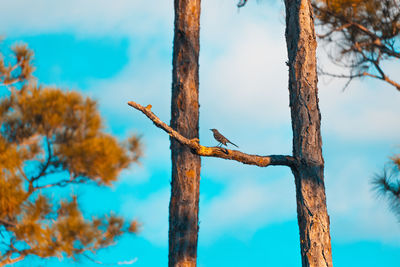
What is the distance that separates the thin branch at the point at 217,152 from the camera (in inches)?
115

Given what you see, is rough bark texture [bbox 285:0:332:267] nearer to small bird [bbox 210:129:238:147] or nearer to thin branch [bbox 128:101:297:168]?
thin branch [bbox 128:101:297:168]

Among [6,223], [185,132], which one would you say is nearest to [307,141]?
[185,132]

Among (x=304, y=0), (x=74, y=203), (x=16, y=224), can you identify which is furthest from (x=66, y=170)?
(x=304, y=0)

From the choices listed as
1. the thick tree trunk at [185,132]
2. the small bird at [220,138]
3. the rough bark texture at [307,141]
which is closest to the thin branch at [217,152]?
the rough bark texture at [307,141]

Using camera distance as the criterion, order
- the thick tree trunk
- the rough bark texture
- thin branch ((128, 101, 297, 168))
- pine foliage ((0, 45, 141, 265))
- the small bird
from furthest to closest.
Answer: pine foliage ((0, 45, 141, 265))
the thick tree trunk
the small bird
the rough bark texture
thin branch ((128, 101, 297, 168))

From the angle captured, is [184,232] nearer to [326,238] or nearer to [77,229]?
[326,238]

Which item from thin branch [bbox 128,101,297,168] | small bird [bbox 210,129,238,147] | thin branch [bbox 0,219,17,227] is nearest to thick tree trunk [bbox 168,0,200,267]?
small bird [bbox 210,129,238,147]

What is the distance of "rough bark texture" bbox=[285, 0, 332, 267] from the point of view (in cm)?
322

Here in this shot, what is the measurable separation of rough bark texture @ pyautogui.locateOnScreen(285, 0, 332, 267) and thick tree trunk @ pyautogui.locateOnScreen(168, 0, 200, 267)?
3.70ft

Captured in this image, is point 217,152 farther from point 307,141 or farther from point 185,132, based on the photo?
point 185,132

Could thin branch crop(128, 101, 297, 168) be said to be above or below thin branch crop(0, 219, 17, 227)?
below

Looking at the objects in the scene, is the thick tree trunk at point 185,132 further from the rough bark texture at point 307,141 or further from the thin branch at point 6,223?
the thin branch at point 6,223

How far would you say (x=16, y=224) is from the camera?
25.5 feet

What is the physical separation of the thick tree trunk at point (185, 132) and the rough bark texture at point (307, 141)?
1127 mm
